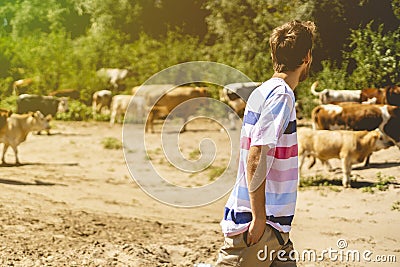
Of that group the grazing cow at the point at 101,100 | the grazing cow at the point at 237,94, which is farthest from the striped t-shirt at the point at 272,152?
the grazing cow at the point at 101,100

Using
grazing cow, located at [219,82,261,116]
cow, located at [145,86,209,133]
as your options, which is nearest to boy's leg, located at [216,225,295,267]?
grazing cow, located at [219,82,261,116]

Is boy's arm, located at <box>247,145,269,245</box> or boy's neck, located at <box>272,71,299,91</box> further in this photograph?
boy's neck, located at <box>272,71,299,91</box>

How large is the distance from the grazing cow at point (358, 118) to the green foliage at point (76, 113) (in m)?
3.13

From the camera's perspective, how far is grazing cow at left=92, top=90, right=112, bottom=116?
8875mm

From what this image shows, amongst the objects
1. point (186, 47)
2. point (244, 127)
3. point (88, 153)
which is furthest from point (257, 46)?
point (244, 127)

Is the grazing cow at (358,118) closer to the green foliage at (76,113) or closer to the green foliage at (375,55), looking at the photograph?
the green foliage at (375,55)

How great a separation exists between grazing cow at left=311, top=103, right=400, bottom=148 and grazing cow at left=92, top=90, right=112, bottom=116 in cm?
296

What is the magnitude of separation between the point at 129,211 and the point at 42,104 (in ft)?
9.30

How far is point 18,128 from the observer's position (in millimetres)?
7578

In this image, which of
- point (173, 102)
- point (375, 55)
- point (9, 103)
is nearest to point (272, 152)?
point (375, 55)

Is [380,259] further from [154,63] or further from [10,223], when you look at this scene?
[154,63]

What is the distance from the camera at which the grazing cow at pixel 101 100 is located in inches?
349

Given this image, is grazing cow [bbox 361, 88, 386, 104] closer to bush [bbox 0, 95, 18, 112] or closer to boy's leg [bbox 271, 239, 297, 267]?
bush [bbox 0, 95, 18, 112]

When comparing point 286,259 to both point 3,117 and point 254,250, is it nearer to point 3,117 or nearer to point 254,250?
point 254,250
